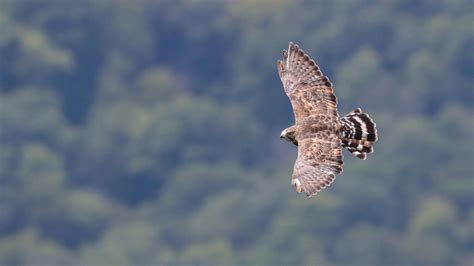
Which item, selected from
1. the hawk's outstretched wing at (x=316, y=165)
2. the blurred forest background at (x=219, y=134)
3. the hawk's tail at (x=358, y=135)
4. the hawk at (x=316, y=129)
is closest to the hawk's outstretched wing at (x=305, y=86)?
the hawk at (x=316, y=129)

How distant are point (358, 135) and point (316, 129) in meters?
0.64

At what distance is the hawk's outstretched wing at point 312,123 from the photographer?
2570cm

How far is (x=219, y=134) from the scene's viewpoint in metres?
85.7

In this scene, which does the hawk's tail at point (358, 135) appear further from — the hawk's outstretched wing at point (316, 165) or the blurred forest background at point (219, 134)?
the blurred forest background at point (219, 134)

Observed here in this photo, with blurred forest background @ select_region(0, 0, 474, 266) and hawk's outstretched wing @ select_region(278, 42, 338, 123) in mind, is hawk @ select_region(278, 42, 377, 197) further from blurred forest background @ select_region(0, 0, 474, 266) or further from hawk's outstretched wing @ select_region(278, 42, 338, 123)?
blurred forest background @ select_region(0, 0, 474, 266)

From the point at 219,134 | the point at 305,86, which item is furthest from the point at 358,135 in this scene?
the point at 219,134

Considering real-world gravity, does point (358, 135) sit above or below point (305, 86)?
below

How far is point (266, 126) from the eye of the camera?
86375 mm

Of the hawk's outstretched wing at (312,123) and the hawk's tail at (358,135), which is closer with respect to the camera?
the hawk's outstretched wing at (312,123)

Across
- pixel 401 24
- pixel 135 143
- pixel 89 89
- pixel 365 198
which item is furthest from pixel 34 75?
pixel 365 198

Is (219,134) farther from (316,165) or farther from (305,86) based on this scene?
(316,165)

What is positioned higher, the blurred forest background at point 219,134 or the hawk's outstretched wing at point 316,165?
the blurred forest background at point 219,134

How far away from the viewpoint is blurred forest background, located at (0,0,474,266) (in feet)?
251

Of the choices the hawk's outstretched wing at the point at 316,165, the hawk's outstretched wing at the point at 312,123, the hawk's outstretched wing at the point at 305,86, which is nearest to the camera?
the hawk's outstretched wing at the point at 316,165
